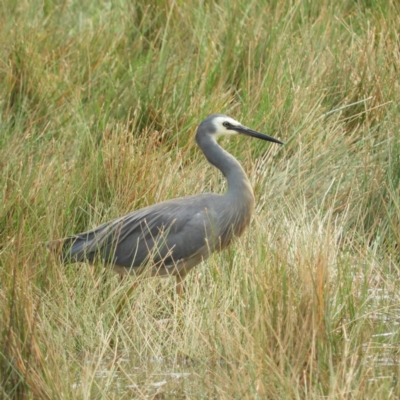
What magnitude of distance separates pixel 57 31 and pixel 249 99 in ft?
5.07

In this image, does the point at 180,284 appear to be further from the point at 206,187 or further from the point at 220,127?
the point at 206,187

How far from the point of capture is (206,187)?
543cm

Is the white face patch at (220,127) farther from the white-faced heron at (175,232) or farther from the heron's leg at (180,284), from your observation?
the heron's leg at (180,284)

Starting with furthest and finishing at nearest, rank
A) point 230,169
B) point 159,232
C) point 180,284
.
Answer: point 230,169 < point 159,232 < point 180,284

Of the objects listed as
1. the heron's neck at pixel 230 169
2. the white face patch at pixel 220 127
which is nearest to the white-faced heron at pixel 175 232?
the heron's neck at pixel 230 169

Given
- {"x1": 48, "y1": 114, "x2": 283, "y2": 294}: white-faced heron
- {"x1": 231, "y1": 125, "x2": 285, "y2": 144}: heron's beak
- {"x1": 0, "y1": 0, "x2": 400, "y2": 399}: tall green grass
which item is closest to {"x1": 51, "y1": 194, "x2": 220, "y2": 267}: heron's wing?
{"x1": 48, "y1": 114, "x2": 283, "y2": 294}: white-faced heron

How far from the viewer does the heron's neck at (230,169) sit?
4793mm

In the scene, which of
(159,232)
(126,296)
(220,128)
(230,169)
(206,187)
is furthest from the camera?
(206,187)

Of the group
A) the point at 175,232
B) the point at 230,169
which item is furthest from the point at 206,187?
the point at 175,232

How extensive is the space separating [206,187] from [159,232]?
0.81 metres

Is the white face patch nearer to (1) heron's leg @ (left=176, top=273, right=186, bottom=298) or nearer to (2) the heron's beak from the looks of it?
(2) the heron's beak

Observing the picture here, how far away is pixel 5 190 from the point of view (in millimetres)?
4719

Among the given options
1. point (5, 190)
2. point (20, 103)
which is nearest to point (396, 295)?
point (5, 190)

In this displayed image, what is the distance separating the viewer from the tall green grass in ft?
10.9
